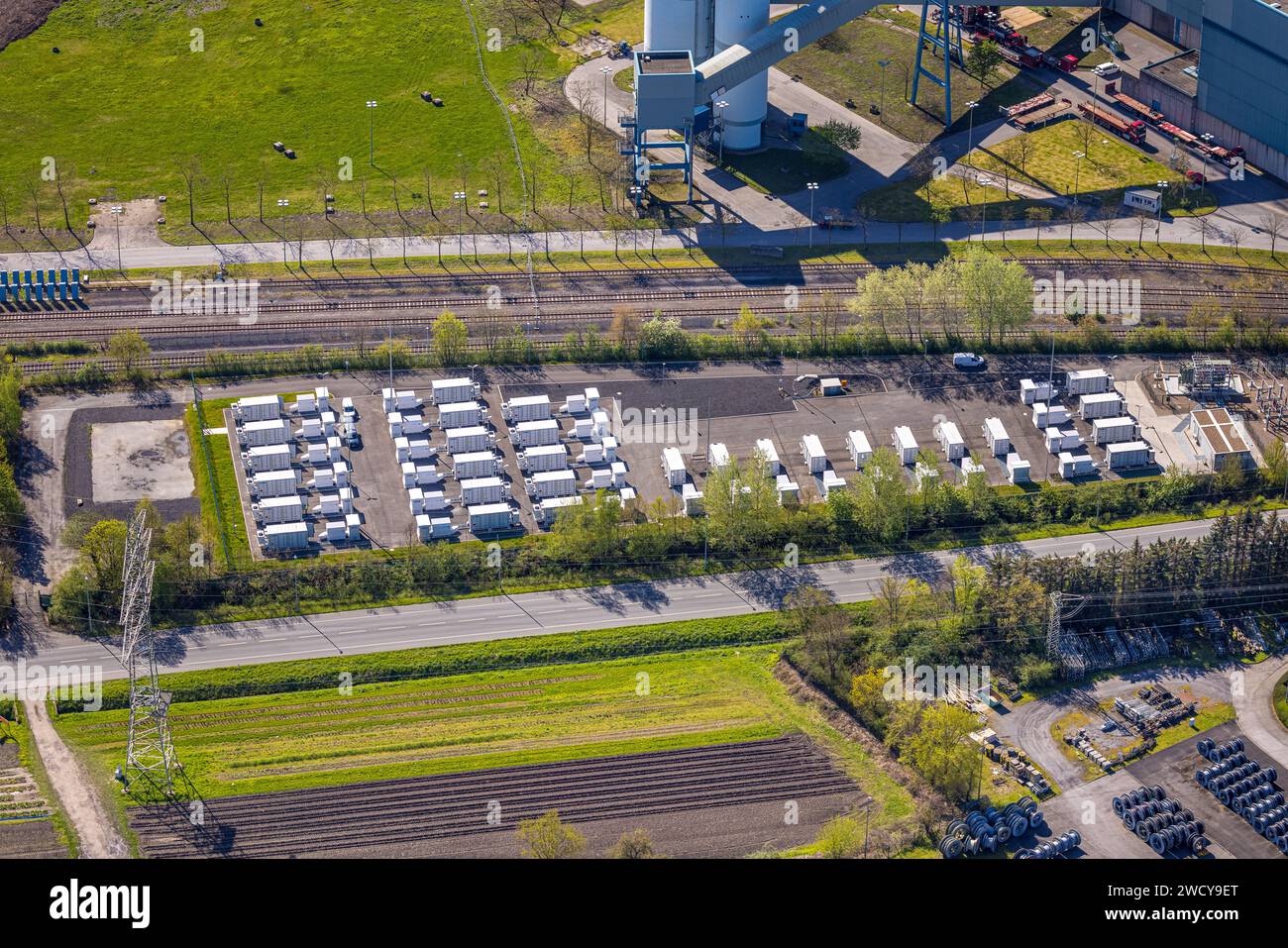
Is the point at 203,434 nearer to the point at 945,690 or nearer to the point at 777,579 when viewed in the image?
the point at 777,579

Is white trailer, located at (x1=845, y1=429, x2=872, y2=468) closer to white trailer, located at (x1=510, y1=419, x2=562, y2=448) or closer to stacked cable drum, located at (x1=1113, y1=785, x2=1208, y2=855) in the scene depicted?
white trailer, located at (x1=510, y1=419, x2=562, y2=448)

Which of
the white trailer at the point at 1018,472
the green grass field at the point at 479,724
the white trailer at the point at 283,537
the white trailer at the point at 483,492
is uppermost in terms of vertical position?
the white trailer at the point at 1018,472

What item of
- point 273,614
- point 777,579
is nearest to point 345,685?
point 273,614

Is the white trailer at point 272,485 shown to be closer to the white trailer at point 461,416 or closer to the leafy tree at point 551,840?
the white trailer at point 461,416

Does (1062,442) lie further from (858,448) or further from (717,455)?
(717,455)

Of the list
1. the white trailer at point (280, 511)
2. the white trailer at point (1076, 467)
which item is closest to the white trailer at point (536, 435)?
the white trailer at point (280, 511)
